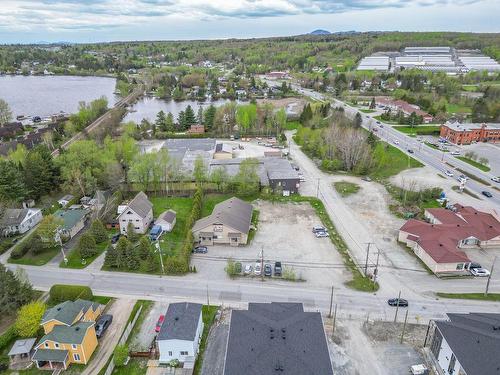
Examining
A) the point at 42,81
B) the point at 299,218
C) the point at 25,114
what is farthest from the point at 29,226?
the point at 42,81

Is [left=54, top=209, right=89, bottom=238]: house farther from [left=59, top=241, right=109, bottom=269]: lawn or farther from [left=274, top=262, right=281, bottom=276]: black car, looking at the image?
[left=274, top=262, right=281, bottom=276]: black car

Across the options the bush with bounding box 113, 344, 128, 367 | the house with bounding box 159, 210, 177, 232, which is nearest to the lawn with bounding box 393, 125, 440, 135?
the house with bounding box 159, 210, 177, 232

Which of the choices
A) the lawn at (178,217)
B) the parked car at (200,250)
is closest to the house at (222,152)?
the lawn at (178,217)

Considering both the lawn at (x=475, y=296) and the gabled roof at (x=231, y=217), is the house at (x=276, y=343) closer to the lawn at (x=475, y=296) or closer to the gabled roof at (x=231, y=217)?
the lawn at (x=475, y=296)

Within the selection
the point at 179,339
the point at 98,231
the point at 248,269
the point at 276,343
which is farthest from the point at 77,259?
the point at 276,343

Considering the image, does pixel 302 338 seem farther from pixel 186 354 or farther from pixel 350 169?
pixel 350 169
